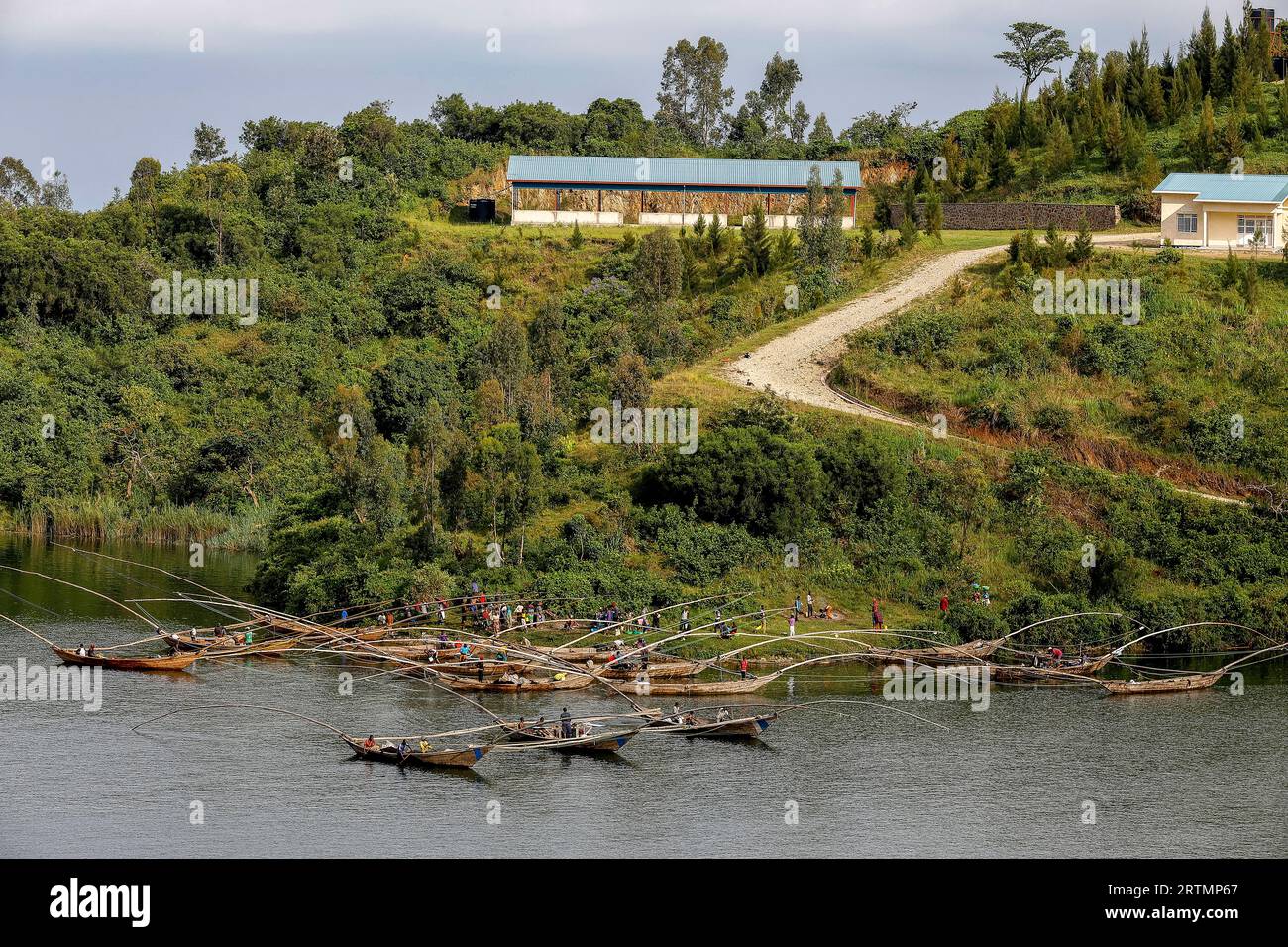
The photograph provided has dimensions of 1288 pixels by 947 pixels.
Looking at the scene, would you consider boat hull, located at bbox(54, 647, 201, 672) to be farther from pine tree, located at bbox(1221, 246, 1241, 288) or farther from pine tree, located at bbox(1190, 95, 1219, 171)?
pine tree, located at bbox(1190, 95, 1219, 171)

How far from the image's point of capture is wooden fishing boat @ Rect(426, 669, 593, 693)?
45.6 metres

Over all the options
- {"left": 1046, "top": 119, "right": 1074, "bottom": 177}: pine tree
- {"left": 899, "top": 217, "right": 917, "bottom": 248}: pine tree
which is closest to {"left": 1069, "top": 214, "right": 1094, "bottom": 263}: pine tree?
{"left": 899, "top": 217, "right": 917, "bottom": 248}: pine tree

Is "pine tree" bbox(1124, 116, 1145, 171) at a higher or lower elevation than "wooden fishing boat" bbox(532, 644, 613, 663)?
higher

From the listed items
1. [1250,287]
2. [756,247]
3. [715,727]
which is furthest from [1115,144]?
[715,727]

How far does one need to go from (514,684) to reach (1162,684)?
62.6ft

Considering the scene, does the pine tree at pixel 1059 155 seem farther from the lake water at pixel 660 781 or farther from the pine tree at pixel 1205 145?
the lake water at pixel 660 781

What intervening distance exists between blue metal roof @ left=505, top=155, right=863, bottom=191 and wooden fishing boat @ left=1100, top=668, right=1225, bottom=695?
1917 inches

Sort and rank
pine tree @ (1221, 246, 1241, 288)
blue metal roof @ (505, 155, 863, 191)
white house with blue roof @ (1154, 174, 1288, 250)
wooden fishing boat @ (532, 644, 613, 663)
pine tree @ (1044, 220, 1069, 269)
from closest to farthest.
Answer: wooden fishing boat @ (532, 644, 613, 663) < pine tree @ (1221, 246, 1241, 288) < pine tree @ (1044, 220, 1069, 269) < white house with blue roof @ (1154, 174, 1288, 250) < blue metal roof @ (505, 155, 863, 191)

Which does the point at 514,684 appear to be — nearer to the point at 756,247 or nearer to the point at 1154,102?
the point at 756,247

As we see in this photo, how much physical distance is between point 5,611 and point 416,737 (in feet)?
72.3

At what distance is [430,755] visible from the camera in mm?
38375

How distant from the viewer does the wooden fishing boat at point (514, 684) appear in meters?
45.6

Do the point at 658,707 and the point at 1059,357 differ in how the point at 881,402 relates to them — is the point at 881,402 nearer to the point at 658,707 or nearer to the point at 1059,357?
the point at 1059,357
